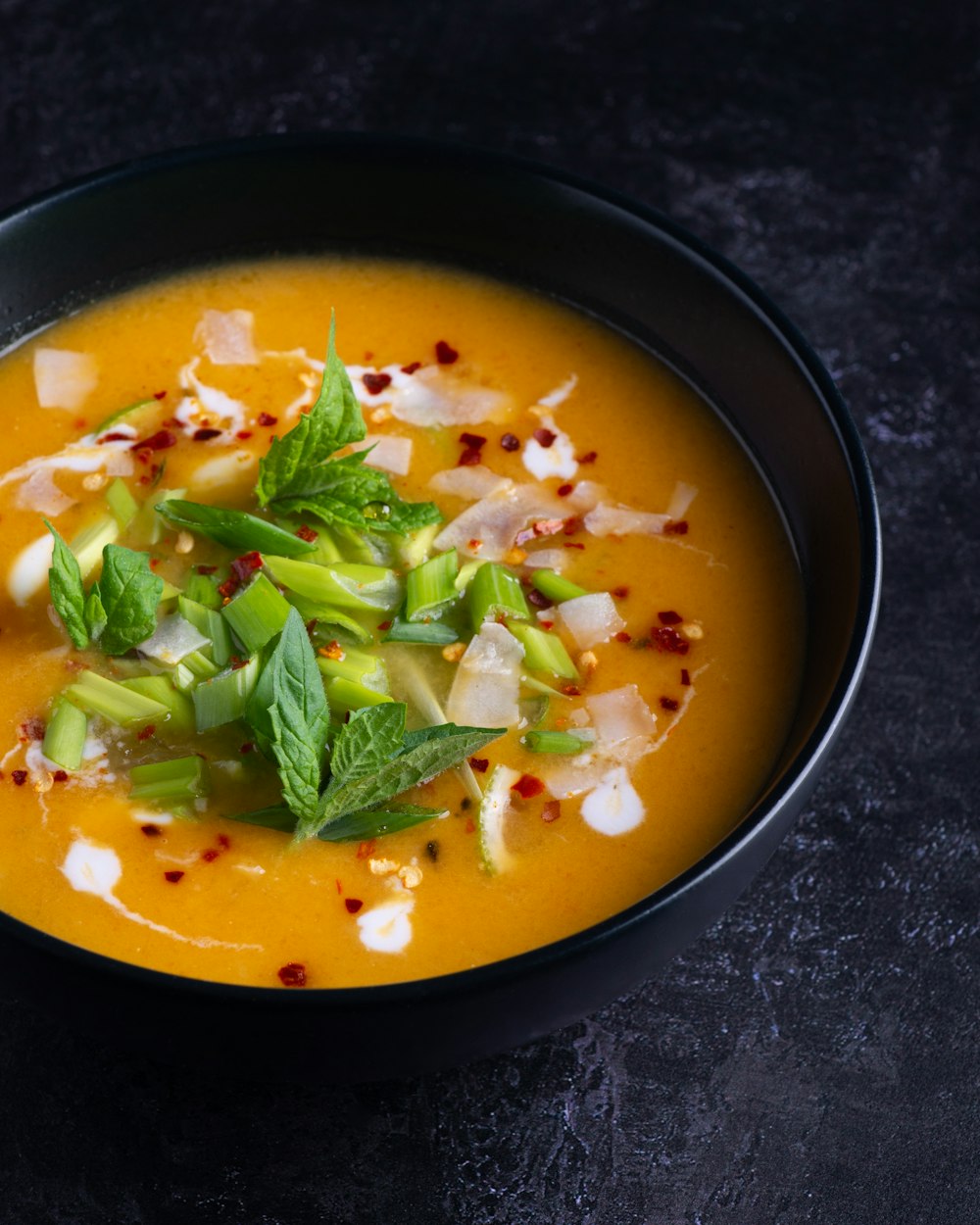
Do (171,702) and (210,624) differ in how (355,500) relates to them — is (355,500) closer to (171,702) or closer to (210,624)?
(210,624)

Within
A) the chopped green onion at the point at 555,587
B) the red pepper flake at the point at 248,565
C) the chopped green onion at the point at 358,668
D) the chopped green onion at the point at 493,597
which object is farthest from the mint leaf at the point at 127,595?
the chopped green onion at the point at 555,587

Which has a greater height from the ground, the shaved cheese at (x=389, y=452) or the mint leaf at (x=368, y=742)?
the shaved cheese at (x=389, y=452)

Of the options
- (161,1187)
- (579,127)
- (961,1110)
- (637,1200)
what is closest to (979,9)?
(579,127)

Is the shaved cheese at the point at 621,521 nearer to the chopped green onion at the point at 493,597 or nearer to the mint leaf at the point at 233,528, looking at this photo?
the chopped green onion at the point at 493,597

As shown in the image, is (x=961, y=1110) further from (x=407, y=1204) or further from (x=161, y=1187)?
(x=161, y=1187)

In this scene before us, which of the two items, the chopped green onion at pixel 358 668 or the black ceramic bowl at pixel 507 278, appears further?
the chopped green onion at pixel 358 668

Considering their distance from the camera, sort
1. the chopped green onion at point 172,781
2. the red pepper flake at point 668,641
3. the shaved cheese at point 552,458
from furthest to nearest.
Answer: the shaved cheese at point 552,458
the red pepper flake at point 668,641
the chopped green onion at point 172,781

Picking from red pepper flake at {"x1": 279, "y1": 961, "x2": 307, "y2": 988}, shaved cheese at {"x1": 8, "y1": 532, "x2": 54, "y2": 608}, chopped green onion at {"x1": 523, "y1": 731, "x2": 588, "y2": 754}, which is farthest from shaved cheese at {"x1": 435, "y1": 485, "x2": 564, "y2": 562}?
red pepper flake at {"x1": 279, "y1": 961, "x2": 307, "y2": 988}

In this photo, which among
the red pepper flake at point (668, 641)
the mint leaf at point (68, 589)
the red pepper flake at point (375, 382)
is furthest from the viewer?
the red pepper flake at point (375, 382)
